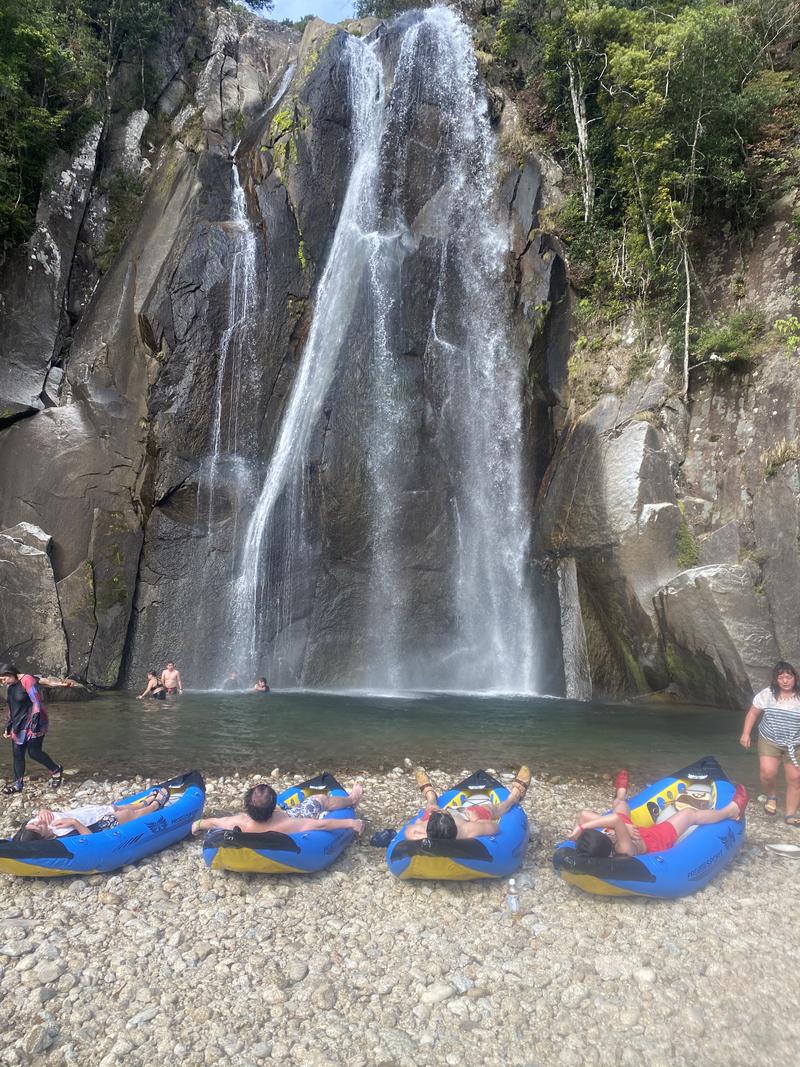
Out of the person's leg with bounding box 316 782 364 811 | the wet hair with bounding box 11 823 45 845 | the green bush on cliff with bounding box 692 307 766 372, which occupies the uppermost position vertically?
the green bush on cliff with bounding box 692 307 766 372

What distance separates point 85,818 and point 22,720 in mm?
2527

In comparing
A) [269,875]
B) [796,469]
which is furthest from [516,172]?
[269,875]

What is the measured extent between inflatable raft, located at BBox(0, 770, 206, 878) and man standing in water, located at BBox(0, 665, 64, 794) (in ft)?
7.12

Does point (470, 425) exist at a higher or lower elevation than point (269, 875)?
higher

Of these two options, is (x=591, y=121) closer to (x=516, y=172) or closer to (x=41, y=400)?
(x=516, y=172)

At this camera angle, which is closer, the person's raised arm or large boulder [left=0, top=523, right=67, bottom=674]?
the person's raised arm

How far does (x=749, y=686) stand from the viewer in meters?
11.6

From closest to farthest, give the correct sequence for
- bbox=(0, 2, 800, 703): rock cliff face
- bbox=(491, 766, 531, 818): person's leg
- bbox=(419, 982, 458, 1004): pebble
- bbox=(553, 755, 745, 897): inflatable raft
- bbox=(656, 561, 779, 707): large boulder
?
1. bbox=(419, 982, 458, 1004): pebble
2. bbox=(553, 755, 745, 897): inflatable raft
3. bbox=(491, 766, 531, 818): person's leg
4. bbox=(656, 561, 779, 707): large boulder
5. bbox=(0, 2, 800, 703): rock cliff face

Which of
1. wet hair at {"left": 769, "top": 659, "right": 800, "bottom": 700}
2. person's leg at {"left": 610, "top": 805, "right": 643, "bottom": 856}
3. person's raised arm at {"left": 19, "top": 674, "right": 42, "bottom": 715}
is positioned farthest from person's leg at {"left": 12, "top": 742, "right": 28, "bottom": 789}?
wet hair at {"left": 769, "top": 659, "right": 800, "bottom": 700}

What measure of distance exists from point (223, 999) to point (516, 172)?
20778 millimetres

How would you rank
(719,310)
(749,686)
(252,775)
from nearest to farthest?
1. (252,775)
2. (749,686)
3. (719,310)

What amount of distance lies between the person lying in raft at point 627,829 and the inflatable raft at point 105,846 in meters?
3.39

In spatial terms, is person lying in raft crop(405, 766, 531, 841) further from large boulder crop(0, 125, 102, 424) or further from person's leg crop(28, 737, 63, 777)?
large boulder crop(0, 125, 102, 424)

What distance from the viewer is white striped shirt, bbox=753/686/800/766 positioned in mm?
6258
